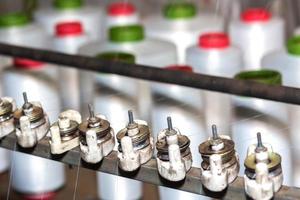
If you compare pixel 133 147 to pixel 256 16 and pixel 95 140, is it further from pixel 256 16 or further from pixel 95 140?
pixel 256 16

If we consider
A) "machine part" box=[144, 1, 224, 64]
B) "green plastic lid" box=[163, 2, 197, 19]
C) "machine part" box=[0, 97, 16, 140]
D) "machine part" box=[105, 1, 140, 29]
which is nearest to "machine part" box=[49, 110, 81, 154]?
"machine part" box=[0, 97, 16, 140]

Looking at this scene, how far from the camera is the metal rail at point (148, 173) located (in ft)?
2.52

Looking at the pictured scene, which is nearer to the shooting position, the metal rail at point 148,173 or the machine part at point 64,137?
the metal rail at point 148,173

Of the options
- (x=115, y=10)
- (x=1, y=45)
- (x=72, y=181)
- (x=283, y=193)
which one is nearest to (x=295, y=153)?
(x=283, y=193)

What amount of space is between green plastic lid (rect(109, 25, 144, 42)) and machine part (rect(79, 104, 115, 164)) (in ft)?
2.06

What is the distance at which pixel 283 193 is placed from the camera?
0.74 meters

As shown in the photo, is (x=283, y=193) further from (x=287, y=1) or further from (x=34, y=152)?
(x=287, y=1)

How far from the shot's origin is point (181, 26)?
5.70ft

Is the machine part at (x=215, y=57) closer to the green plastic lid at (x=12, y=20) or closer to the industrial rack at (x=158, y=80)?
the industrial rack at (x=158, y=80)

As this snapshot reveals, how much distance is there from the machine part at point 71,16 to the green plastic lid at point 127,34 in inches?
17.5

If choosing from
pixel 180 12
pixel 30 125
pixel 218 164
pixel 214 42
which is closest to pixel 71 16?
pixel 180 12

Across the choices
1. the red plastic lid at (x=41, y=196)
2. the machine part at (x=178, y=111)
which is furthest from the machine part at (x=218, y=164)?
the red plastic lid at (x=41, y=196)

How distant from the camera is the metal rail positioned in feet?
2.52

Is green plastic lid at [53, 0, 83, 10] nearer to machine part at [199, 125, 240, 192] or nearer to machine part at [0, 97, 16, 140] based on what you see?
machine part at [0, 97, 16, 140]
